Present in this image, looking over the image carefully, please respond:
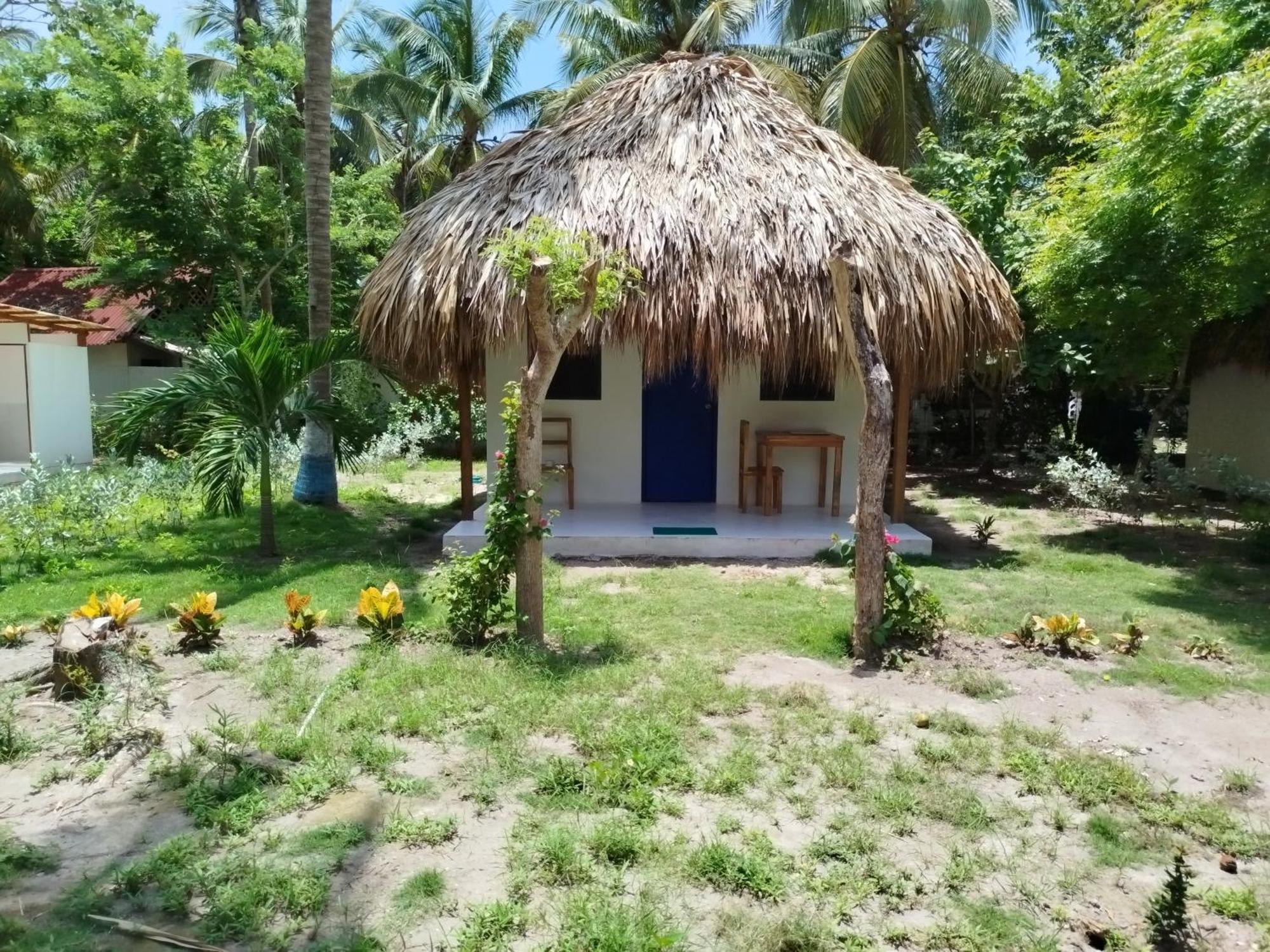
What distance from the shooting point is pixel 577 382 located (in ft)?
29.3

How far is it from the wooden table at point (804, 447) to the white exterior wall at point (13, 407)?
11.8m

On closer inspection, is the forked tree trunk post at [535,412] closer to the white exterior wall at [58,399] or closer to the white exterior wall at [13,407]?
the white exterior wall at [58,399]

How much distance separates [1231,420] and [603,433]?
27.7 ft

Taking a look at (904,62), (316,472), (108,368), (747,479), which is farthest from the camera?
(108,368)

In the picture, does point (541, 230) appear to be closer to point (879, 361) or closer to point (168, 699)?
point (879, 361)

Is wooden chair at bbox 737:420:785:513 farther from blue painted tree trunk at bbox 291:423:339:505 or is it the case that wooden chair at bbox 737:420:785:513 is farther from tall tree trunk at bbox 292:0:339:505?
blue painted tree trunk at bbox 291:423:339:505

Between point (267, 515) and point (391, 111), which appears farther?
point (391, 111)

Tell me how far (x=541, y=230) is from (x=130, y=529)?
5466 millimetres

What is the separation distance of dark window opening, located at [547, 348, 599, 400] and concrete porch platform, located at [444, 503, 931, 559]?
1.42 m

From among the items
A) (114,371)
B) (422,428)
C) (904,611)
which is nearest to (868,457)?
(904,611)

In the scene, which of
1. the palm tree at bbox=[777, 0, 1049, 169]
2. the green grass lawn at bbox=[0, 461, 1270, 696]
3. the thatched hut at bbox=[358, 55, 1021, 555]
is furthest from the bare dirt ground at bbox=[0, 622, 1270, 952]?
the palm tree at bbox=[777, 0, 1049, 169]

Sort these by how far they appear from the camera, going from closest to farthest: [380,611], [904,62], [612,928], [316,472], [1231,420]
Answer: [612,928]
[380,611]
[316,472]
[1231,420]
[904,62]

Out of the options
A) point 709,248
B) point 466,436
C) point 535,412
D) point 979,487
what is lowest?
point 979,487

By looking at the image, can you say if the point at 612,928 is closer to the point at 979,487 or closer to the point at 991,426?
the point at 979,487
